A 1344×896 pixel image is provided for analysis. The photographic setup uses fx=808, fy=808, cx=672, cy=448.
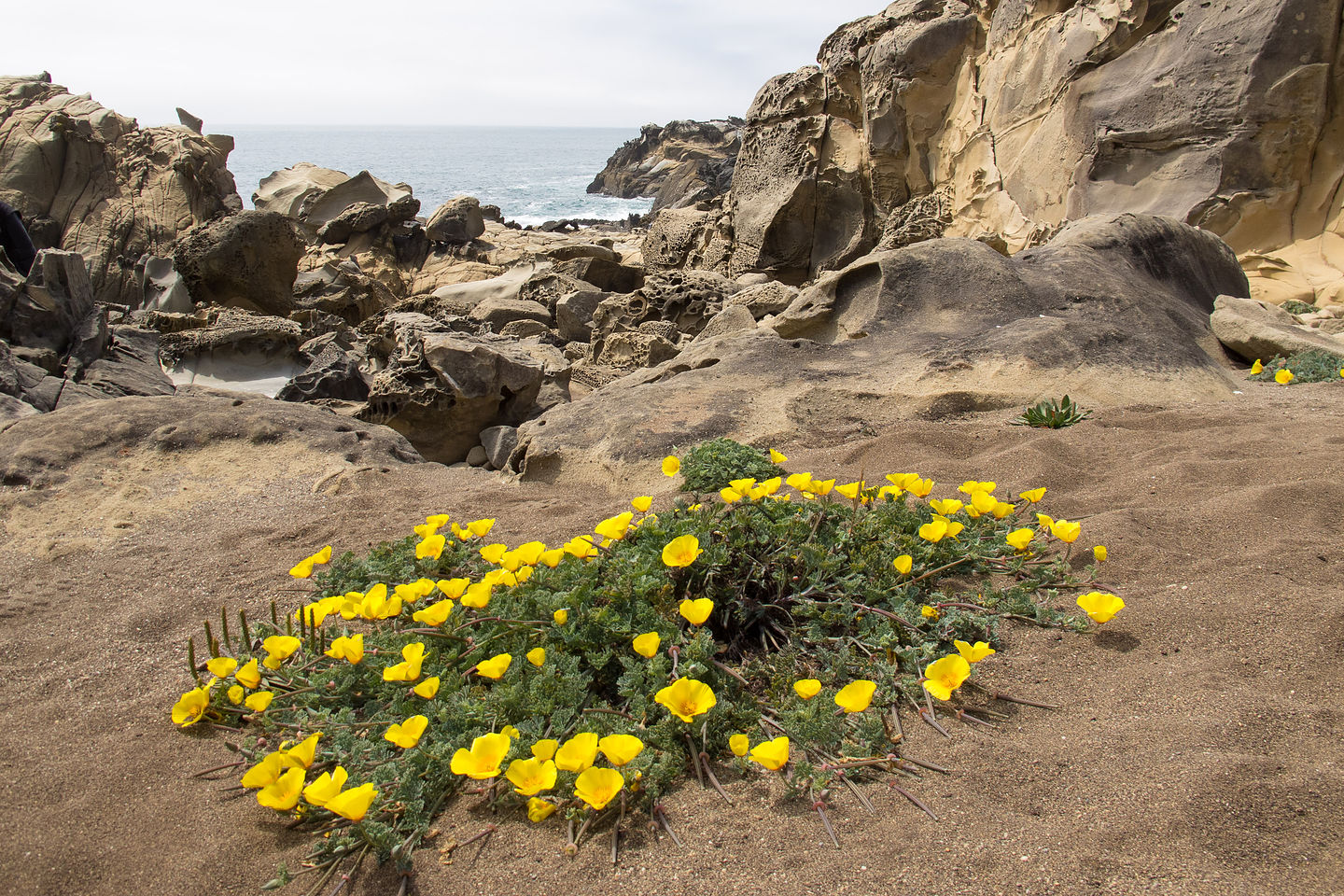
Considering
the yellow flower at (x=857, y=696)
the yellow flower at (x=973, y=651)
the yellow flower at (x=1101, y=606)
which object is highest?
the yellow flower at (x=1101, y=606)

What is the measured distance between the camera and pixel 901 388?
431 centimetres

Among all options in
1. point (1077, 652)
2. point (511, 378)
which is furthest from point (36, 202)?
point (1077, 652)

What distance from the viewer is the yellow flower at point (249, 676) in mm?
1722

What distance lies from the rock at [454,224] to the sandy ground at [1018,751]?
16.0 metres

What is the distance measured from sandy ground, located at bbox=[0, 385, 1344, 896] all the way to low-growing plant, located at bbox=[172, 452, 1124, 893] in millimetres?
70

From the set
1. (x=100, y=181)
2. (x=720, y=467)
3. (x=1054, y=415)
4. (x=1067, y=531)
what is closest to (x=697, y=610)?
(x=1067, y=531)

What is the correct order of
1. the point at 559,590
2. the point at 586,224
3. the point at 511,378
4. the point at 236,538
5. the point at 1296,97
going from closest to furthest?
the point at 559,590 < the point at 236,538 < the point at 511,378 < the point at 1296,97 < the point at 586,224

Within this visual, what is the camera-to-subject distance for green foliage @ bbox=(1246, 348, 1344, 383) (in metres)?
4.44

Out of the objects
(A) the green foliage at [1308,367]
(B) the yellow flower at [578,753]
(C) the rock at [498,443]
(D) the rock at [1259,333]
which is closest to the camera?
(B) the yellow flower at [578,753]

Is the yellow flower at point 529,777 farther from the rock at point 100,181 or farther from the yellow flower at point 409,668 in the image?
the rock at point 100,181

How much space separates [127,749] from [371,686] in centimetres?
54

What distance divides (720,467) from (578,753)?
1632mm

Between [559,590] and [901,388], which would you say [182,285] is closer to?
[901,388]

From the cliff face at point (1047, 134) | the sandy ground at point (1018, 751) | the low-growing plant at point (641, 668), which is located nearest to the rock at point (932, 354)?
the sandy ground at point (1018, 751)
